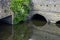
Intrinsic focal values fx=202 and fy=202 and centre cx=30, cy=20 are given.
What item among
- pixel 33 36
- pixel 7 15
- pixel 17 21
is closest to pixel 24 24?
pixel 17 21

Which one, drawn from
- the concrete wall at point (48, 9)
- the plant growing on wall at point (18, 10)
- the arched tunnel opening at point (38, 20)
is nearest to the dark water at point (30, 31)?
the arched tunnel opening at point (38, 20)

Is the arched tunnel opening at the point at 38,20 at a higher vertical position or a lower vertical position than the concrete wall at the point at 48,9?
lower

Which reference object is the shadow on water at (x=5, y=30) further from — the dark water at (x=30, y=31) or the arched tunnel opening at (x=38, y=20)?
the arched tunnel opening at (x=38, y=20)

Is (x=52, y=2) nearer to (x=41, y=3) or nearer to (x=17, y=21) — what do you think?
(x=41, y=3)

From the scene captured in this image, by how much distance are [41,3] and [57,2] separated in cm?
241

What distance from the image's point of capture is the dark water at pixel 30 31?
22.2 m

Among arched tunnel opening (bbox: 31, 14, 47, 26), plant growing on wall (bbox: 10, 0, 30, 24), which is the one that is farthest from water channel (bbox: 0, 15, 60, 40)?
plant growing on wall (bbox: 10, 0, 30, 24)

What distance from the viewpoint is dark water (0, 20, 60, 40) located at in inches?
873

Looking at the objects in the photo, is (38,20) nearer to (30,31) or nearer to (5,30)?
(30,31)

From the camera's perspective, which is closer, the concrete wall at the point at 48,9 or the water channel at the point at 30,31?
the water channel at the point at 30,31

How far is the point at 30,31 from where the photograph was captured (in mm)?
24484

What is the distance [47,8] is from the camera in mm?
28922

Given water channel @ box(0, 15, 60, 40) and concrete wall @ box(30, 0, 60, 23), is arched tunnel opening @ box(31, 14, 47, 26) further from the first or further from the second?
concrete wall @ box(30, 0, 60, 23)

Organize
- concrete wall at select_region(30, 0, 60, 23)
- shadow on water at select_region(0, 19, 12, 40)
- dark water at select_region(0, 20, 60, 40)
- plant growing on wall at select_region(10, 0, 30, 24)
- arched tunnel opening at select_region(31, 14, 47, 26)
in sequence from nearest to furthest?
shadow on water at select_region(0, 19, 12, 40), dark water at select_region(0, 20, 60, 40), plant growing on wall at select_region(10, 0, 30, 24), concrete wall at select_region(30, 0, 60, 23), arched tunnel opening at select_region(31, 14, 47, 26)
